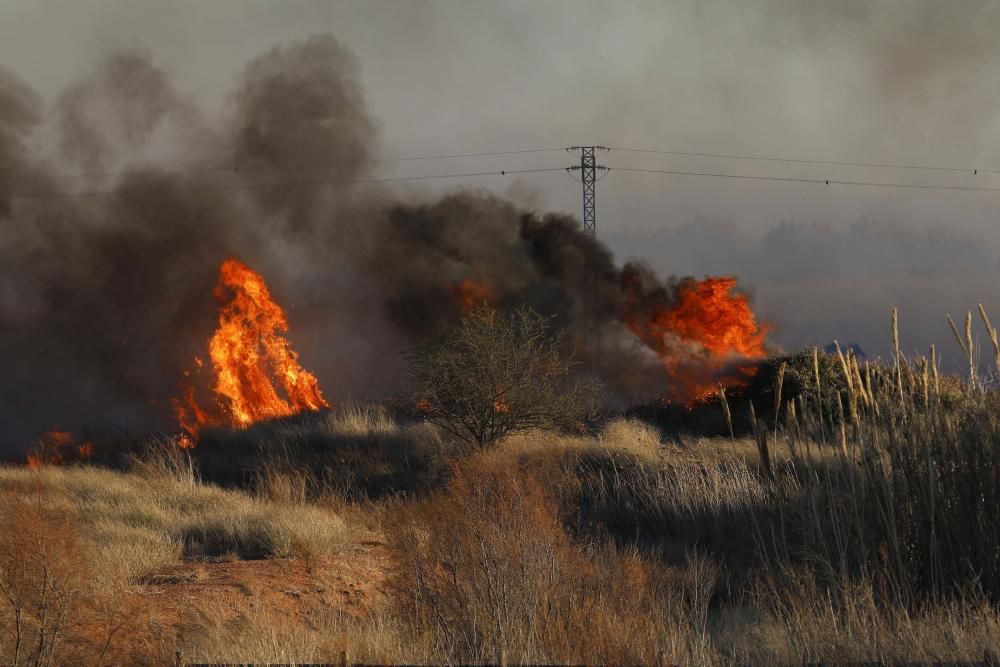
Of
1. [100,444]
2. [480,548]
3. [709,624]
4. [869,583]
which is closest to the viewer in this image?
[869,583]

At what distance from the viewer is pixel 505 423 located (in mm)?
20312

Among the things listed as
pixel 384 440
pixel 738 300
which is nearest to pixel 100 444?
pixel 384 440

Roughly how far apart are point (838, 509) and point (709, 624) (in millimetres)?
1875

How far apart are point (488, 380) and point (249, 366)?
1625cm

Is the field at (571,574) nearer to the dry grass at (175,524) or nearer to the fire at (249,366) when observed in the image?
the dry grass at (175,524)

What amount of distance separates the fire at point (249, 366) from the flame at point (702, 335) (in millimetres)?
12723

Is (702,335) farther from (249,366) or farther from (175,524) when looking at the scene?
(175,524)

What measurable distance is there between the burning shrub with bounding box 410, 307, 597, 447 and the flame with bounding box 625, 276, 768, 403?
1187 centimetres

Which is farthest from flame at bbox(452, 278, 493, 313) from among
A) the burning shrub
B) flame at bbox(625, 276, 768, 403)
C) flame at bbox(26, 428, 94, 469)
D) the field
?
the field

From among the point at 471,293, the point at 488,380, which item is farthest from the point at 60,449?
the point at 471,293

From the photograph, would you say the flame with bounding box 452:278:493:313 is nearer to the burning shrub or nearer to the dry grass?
the burning shrub

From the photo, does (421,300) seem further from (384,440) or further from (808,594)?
(808,594)

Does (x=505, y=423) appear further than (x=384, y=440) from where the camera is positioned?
No

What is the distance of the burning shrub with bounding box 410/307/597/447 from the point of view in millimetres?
19875
